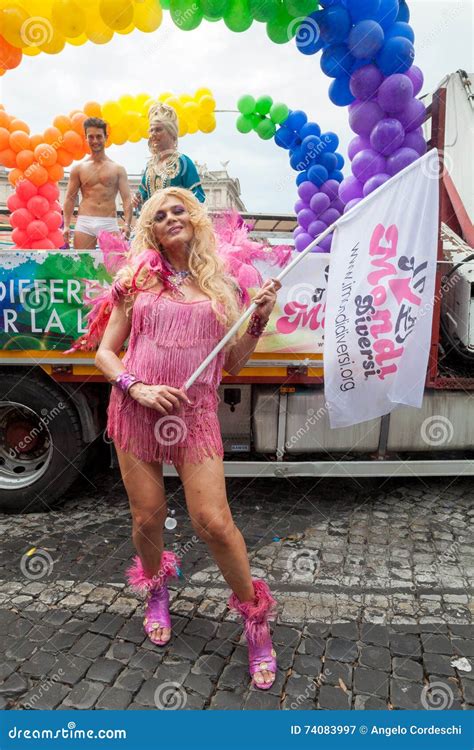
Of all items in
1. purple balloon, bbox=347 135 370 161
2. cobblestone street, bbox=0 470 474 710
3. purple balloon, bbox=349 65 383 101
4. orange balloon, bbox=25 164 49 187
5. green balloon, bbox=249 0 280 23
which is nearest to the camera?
cobblestone street, bbox=0 470 474 710

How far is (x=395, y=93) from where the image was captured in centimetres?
428

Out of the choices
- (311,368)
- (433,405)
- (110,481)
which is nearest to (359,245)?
(311,368)

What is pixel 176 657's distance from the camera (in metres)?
2.52

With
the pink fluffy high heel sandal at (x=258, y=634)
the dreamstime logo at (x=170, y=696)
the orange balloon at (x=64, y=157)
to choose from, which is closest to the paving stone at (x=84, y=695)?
the dreamstime logo at (x=170, y=696)

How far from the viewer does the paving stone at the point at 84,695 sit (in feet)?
7.28

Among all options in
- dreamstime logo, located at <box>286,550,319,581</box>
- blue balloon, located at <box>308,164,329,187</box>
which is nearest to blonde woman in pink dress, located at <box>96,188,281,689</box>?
dreamstime logo, located at <box>286,550,319,581</box>

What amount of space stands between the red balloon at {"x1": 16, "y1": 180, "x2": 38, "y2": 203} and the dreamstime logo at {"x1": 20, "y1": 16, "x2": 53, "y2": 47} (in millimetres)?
3024

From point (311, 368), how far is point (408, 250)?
3.78 feet

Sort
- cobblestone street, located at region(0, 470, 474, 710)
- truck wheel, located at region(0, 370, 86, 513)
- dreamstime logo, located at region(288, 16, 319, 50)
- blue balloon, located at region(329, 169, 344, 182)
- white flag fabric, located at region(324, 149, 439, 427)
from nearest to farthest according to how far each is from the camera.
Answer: cobblestone street, located at region(0, 470, 474, 710), white flag fabric, located at region(324, 149, 439, 427), truck wheel, located at region(0, 370, 86, 513), dreamstime logo, located at region(288, 16, 319, 50), blue balloon, located at region(329, 169, 344, 182)

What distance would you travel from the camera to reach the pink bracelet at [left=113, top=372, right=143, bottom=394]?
221 cm

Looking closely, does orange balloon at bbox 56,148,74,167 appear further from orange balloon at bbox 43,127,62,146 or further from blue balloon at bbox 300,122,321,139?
blue balloon at bbox 300,122,321,139

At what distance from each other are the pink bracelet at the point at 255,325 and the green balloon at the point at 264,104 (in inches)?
280

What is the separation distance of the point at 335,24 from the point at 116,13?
1.88 meters

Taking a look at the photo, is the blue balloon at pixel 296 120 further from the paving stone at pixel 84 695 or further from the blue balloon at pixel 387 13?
the paving stone at pixel 84 695
